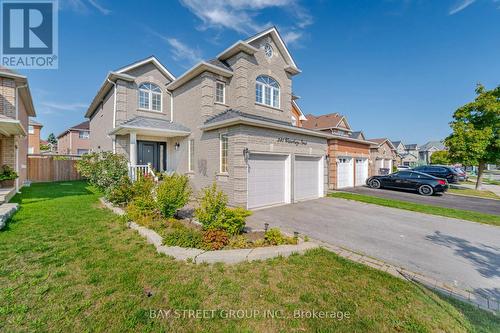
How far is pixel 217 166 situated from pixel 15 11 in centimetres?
1095

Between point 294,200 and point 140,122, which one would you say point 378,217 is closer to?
point 294,200

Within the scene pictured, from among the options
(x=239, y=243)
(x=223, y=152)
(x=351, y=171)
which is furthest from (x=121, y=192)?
(x=351, y=171)

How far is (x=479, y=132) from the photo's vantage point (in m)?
15.5

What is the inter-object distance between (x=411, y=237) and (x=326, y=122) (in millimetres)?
24395

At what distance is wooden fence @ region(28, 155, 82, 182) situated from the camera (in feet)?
52.3

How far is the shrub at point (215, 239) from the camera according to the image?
14.8 feet

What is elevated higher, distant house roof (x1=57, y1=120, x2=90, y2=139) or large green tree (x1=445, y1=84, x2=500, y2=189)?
distant house roof (x1=57, y1=120, x2=90, y2=139)

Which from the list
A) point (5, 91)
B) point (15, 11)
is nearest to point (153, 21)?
point (15, 11)

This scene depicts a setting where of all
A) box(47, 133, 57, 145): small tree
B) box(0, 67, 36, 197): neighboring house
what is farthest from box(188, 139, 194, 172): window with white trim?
box(47, 133, 57, 145): small tree

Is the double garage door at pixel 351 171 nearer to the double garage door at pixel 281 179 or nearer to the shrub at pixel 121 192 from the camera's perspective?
the double garage door at pixel 281 179

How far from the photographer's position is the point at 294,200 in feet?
34.8

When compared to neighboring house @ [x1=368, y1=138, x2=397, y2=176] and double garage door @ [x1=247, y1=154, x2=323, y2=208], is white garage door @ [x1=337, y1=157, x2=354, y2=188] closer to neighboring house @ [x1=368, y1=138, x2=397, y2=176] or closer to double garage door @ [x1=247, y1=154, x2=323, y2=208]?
double garage door @ [x1=247, y1=154, x2=323, y2=208]

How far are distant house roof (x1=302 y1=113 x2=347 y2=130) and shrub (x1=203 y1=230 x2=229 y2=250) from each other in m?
25.2

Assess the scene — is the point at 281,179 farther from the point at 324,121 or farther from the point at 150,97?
the point at 324,121
